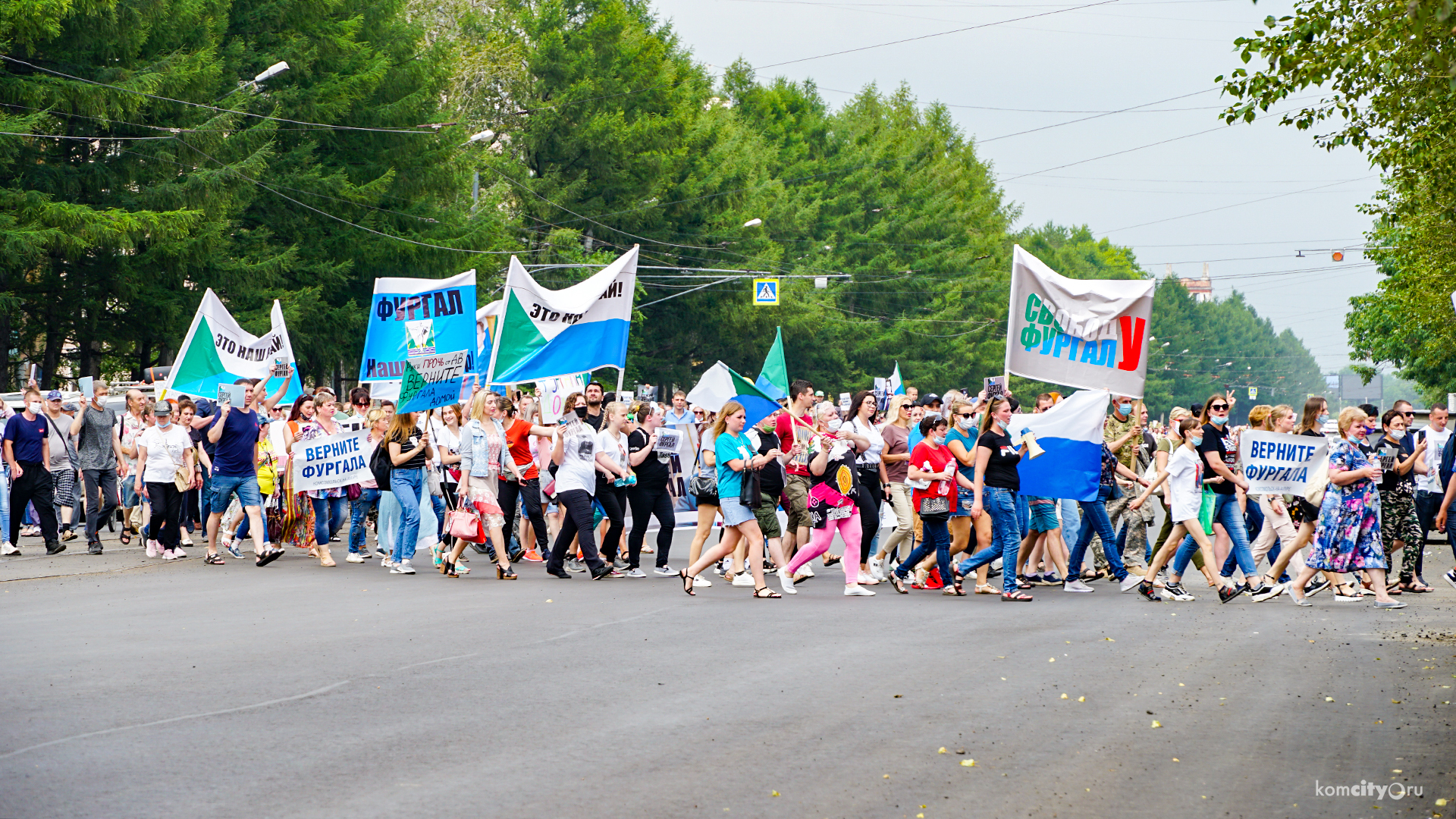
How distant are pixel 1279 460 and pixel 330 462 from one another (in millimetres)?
9142

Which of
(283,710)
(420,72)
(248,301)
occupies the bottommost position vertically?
(283,710)

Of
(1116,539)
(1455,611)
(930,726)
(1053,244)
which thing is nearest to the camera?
(930,726)

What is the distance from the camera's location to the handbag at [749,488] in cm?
1252

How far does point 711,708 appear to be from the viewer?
7.55 m

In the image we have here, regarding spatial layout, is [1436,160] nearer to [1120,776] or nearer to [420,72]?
[1120,776]

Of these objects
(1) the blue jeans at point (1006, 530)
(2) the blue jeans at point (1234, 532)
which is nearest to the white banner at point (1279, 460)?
(2) the blue jeans at point (1234, 532)

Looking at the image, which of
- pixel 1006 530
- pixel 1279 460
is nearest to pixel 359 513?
pixel 1006 530

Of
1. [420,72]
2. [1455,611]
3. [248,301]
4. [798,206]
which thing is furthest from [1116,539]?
[798,206]

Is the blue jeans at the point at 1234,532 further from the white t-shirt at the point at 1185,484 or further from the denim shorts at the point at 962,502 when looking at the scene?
the denim shorts at the point at 962,502

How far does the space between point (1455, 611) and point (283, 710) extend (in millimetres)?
9153

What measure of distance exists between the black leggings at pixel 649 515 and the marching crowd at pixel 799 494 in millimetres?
20

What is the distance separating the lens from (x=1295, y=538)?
12.8 meters

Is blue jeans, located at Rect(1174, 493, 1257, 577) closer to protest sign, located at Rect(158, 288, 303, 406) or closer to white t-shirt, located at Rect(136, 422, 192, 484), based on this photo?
white t-shirt, located at Rect(136, 422, 192, 484)

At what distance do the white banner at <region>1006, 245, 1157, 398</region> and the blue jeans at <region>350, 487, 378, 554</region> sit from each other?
6.73 metres
